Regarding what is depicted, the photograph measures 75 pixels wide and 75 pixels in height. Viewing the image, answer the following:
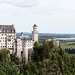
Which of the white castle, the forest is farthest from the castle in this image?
the forest

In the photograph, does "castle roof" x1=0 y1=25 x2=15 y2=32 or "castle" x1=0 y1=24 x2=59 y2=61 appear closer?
"castle" x1=0 y1=24 x2=59 y2=61

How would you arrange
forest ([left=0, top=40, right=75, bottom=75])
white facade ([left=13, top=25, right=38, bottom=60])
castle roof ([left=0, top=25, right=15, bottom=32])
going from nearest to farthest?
forest ([left=0, top=40, right=75, bottom=75]), white facade ([left=13, top=25, right=38, bottom=60]), castle roof ([left=0, top=25, right=15, bottom=32])

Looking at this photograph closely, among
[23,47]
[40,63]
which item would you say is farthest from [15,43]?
[40,63]

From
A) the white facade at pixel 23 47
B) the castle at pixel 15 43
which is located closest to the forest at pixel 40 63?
the white facade at pixel 23 47

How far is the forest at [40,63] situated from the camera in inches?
2266

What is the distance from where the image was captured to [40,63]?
60.2 meters

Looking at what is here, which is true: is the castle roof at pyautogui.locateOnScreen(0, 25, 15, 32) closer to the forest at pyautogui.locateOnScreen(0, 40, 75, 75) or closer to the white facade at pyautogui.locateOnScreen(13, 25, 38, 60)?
the white facade at pyautogui.locateOnScreen(13, 25, 38, 60)

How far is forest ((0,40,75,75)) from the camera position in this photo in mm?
57562

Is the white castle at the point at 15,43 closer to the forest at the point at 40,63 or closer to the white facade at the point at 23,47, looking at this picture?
the white facade at the point at 23,47

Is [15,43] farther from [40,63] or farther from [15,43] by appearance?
[40,63]

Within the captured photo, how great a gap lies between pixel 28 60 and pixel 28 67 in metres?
7.29

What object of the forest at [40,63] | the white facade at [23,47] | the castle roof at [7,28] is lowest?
the forest at [40,63]

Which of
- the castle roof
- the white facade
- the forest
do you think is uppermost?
the castle roof

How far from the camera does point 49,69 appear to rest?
199 ft
